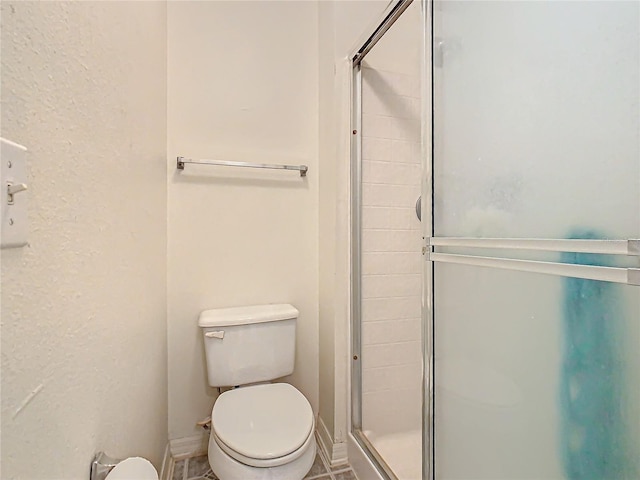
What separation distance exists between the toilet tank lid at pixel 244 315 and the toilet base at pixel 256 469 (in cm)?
47

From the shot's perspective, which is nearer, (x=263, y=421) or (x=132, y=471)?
(x=132, y=471)

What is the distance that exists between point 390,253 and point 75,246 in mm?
1339

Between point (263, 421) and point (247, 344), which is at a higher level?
point (247, 344)

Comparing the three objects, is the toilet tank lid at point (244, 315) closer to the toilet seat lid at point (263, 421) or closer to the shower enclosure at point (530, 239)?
the toilet seat lid at point (263, 421)

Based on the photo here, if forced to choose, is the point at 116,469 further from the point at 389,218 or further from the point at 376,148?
the point at 376,148

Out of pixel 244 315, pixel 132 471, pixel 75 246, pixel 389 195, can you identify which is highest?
pixel 389 195

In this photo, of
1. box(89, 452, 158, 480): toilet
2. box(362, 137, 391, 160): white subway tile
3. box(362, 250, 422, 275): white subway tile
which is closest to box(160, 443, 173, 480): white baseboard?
box(89, 452, 158, 480): toilet

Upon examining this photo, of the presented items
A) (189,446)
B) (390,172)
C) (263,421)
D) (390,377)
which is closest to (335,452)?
(390,377)

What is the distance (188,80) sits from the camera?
165cm

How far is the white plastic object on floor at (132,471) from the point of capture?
66cm

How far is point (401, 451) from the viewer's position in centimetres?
157

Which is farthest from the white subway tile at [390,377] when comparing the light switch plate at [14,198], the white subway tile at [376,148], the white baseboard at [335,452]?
the light switch plate at [14,198]

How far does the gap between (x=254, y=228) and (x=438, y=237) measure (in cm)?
97

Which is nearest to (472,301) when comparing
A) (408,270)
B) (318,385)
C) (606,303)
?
(606,303)
